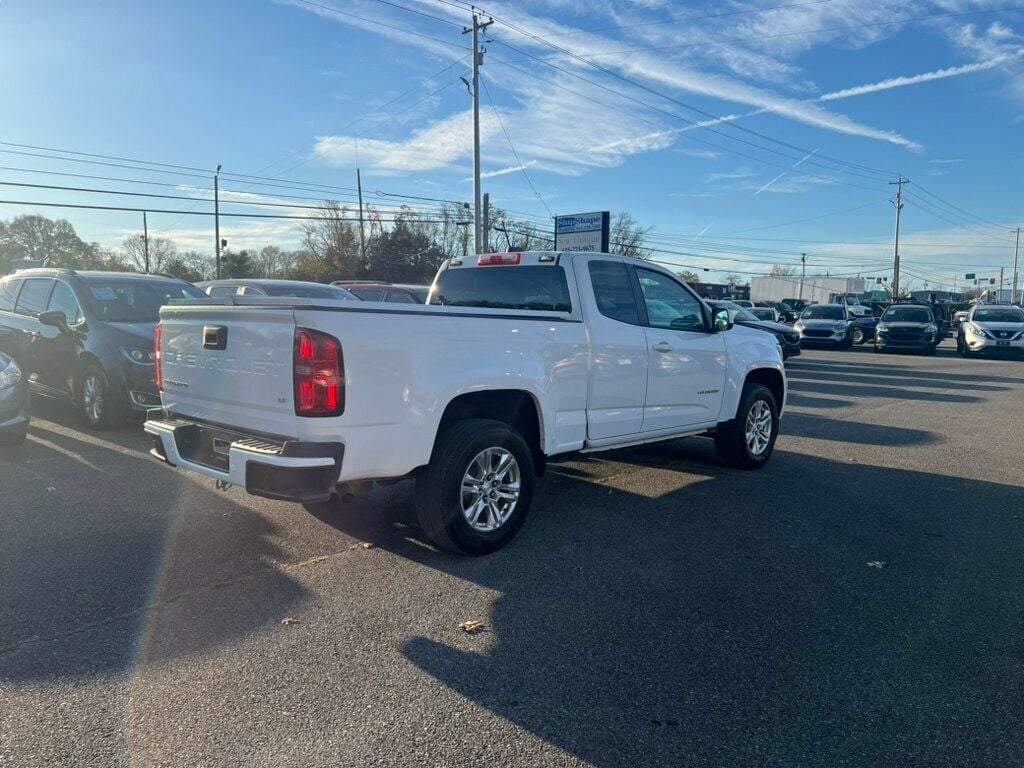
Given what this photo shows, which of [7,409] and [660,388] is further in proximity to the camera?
[7,409]

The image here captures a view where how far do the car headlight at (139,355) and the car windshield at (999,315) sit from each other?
84.2 ft

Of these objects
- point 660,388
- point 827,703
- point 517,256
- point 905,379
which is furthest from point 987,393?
point 827,703

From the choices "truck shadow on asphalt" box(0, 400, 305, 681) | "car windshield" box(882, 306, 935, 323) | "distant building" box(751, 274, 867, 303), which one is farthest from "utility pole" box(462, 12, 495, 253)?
"distant building" box(751, 274, 867, 303)

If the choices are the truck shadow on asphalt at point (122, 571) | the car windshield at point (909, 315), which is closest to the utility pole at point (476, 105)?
the car windshield at point (909, 315)

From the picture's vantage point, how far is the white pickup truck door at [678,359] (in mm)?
6008

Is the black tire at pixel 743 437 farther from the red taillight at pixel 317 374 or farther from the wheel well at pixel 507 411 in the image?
the red taillight at pixel 317 374

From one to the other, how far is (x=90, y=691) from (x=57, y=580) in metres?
1.42

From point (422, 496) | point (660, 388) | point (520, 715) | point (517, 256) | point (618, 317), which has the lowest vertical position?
point (520, 715)

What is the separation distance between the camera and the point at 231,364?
4.21 meters

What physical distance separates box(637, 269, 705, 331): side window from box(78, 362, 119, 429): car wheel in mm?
5895

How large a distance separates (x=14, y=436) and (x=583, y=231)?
1643 cm

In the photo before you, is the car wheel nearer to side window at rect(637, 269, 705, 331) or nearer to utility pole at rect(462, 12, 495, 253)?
side window at rect(637, 269, 705, 331)

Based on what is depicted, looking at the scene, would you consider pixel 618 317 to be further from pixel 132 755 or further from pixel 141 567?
pixel 132 755

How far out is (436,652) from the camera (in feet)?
11.3
